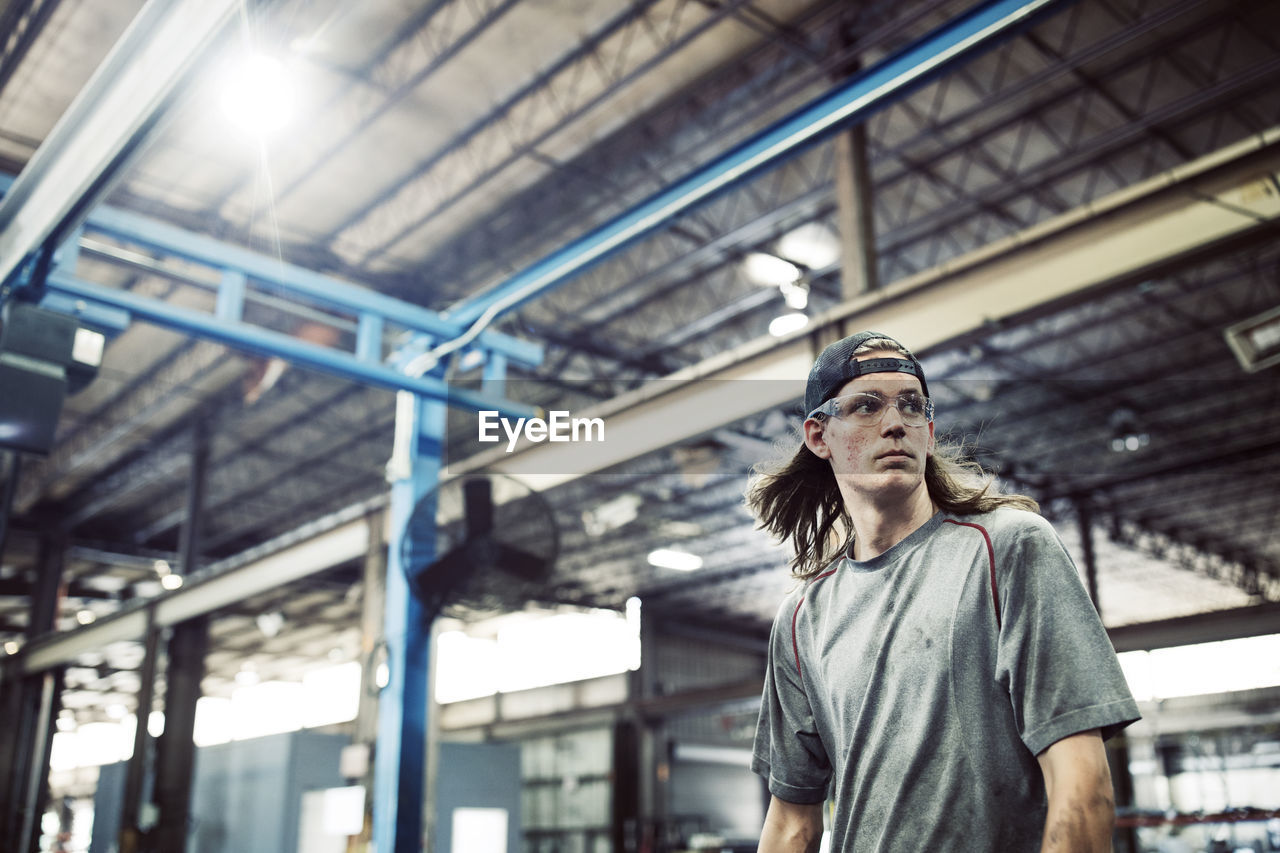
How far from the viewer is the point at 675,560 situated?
64.2 ft

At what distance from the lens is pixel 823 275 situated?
11375mm

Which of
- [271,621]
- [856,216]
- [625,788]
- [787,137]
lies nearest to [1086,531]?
[625,788]

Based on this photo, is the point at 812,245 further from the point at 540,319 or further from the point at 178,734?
the point at 178,734

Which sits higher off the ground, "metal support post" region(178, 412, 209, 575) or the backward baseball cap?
"metal support post" region(178, 412, 209, 575)

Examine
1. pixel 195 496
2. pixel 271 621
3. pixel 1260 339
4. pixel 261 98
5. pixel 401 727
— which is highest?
pixel 261 98

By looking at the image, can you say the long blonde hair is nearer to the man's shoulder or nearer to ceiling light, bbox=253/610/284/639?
the man's shoulder

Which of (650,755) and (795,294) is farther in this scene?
(650,755)

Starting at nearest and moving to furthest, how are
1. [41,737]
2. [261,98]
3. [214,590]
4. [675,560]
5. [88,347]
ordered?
[88,347] < [261,98] < [214,590] < [41,737] < [675,560]

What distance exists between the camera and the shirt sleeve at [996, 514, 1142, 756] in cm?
123

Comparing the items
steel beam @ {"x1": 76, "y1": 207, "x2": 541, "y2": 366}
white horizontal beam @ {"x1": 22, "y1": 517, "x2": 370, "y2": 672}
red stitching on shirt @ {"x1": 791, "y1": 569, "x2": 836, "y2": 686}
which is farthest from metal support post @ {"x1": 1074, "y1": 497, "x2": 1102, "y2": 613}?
red stitching on shirt @ {"x1": 791, "y1": 569, "x2": 836, "y2": 686}

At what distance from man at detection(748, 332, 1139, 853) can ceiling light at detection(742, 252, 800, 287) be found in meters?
9.39

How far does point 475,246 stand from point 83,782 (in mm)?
32855

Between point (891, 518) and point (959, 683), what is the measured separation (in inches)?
11.0

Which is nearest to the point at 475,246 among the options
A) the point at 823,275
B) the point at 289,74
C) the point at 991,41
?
the point at 289,74
